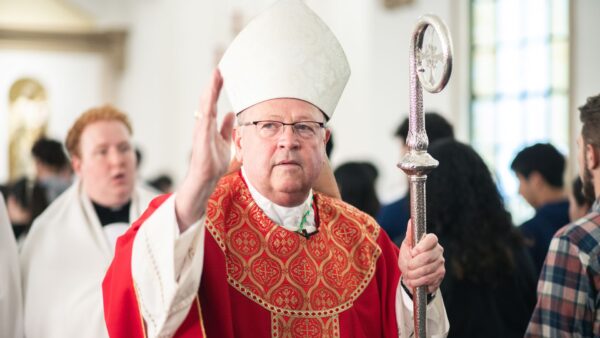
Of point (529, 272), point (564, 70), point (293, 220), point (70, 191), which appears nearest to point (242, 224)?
point (293, 220)

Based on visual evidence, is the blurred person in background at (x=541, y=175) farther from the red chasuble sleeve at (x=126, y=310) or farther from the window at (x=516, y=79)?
the window at (x=516, y=79)

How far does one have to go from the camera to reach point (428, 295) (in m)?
3.11

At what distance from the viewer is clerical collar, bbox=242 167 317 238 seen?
315 cm

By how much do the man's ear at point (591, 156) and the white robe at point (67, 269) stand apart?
7.24ft

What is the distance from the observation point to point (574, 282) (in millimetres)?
3102

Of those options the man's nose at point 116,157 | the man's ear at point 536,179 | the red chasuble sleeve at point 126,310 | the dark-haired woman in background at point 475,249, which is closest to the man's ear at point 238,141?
the red chasuble sleeve at point 126,310

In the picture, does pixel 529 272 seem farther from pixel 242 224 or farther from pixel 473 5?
pixel 473 5

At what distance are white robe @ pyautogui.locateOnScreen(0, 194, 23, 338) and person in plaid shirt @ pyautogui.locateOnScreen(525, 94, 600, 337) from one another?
2.30 metres

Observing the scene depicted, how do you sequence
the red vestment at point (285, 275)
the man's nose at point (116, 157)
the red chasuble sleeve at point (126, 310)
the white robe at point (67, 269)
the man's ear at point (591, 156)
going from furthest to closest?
the man's nose at point (116, 157), the white robe at point (67, 269), the man's ear at point (591, 156), the red vestment at point (285, 275), the red chasuble sleeve at point (126, 310)

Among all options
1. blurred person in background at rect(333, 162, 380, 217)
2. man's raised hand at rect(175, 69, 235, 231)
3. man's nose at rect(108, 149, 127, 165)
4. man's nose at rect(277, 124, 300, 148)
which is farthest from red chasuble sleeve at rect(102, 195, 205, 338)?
blurred person in background at rect(333, 162, 380, 217)

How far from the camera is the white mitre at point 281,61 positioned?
10.3ft

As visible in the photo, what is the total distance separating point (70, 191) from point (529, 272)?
230 centimetres

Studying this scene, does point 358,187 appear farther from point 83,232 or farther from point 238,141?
point 238,141

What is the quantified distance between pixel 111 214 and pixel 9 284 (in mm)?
686
